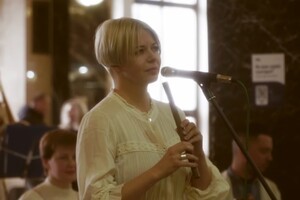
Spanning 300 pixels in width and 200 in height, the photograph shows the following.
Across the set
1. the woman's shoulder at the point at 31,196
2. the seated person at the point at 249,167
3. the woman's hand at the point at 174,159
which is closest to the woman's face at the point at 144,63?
the woman's hand at the point at 174,159

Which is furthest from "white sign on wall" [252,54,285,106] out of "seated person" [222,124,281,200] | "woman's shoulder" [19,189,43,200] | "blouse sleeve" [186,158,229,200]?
"blouse sleeve" [186,158,229,200]

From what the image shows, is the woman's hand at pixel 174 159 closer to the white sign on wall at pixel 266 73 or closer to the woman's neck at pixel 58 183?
the woman's neck at pixel 58 183

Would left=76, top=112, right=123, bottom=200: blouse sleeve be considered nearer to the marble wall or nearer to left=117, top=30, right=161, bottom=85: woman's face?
left=117, top=30, right=161, bottom=85: woman's face

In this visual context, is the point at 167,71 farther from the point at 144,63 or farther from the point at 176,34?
the point at 176,34

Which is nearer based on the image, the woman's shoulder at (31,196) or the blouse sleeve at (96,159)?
the blouse sleeve at (96,159)

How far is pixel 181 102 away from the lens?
18.7 ft

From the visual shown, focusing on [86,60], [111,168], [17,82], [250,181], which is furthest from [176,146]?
[17,82]

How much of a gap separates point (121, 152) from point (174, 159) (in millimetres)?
185

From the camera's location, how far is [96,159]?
199 cm

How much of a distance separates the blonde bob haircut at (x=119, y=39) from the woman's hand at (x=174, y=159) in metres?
0.32

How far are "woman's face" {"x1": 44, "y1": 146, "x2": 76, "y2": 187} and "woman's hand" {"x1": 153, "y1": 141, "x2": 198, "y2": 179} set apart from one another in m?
1.51

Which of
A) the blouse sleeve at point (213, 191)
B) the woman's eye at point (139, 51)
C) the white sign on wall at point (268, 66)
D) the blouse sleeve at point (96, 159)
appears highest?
the woman's eye at point (139, 51)

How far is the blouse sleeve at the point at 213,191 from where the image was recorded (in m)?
2.09

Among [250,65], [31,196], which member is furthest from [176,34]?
[31,196]
